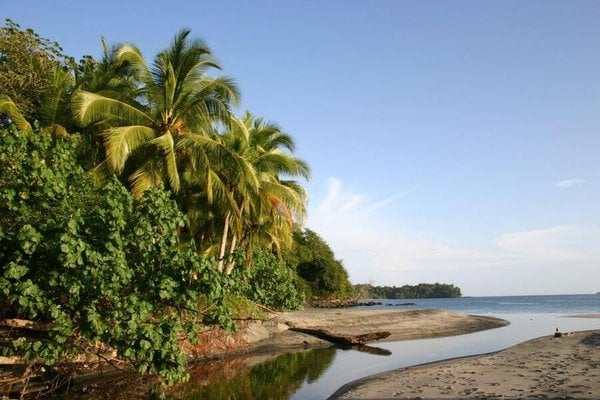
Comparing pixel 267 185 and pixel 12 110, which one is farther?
pixel 267 185

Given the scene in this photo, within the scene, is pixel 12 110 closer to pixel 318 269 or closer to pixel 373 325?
pixel 373 325

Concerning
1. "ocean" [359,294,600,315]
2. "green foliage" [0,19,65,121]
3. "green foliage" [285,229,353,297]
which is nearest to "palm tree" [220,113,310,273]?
"green foliage" [0,19,65,121]

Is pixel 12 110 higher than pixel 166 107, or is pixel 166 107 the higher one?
pixel 166 107

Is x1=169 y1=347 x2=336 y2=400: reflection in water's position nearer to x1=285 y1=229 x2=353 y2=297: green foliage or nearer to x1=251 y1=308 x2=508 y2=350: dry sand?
x1=251 y1=308 x2=508 y2=350: dry sand

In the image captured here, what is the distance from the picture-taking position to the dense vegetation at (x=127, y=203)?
28.8 ft

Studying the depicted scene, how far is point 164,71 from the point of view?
16.8m

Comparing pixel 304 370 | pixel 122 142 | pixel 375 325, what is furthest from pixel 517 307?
pixel 122 142

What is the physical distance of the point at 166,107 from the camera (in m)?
16.8

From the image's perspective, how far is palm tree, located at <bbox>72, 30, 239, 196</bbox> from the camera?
15828 mm

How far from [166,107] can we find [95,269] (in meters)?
9.53

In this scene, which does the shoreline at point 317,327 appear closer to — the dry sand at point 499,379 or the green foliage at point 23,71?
the dry sand at point 499,379

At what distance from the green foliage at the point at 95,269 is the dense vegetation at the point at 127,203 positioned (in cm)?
3

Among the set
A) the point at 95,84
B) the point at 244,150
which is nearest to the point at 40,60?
the point at 95,84

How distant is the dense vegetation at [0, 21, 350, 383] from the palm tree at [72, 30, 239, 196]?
5 cm
